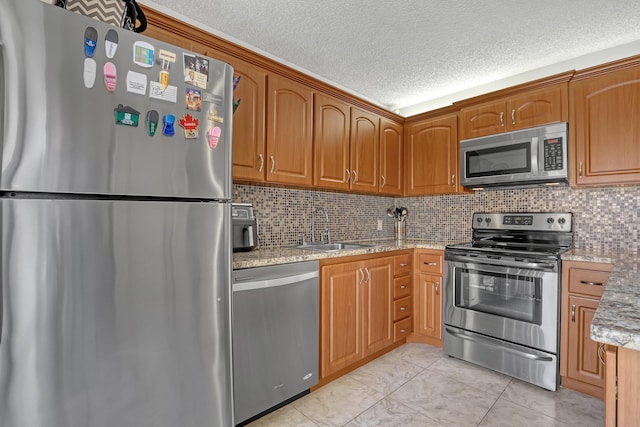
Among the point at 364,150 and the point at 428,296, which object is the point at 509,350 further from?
the point at 364,150

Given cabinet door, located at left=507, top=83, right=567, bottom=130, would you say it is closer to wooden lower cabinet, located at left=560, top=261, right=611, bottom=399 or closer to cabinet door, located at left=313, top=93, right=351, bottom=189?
wooden lower cabinet, located at left=560, top=261, right=611, bottom=399

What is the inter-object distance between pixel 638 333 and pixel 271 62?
215cm

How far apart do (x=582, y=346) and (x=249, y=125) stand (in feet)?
8.40

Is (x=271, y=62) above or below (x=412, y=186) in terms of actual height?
above

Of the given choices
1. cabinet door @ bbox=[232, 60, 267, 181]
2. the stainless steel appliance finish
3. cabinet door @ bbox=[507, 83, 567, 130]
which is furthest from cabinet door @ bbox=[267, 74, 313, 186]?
cabinet door @ bbox=[507, 83, 567, 130]

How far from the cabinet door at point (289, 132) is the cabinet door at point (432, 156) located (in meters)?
1.33

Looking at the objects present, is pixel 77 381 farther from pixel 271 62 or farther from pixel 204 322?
pixel 271 62

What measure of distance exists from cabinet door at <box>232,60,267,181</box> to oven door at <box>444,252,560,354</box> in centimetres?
173

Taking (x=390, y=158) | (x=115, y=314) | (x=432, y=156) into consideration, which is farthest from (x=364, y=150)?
(x=115, y=314)

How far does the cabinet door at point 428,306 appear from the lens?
2.77 m

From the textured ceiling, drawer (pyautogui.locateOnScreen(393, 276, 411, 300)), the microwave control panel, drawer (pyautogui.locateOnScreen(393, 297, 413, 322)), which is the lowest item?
drawer (pyautogui.locateOnScreen(393, 297, 413, 322))

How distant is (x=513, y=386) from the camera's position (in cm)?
217

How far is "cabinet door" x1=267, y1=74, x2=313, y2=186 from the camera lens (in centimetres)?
215

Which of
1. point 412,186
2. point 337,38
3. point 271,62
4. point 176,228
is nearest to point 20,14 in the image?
point 176,228
